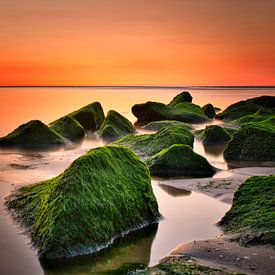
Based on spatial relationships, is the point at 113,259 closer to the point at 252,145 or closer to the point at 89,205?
the point at 89,205

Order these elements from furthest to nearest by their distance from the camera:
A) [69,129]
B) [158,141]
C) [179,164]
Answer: [69,129], [158,141], [179,164]

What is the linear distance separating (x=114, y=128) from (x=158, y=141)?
8.30 meters

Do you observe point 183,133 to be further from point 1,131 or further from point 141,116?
point 141,116

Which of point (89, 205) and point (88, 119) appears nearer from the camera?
point (89, 205)

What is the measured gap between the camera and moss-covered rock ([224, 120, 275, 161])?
1847cm

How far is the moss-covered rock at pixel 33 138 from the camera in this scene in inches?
867

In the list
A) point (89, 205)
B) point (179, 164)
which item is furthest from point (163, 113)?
point (89, 205)

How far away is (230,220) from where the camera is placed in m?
9.48

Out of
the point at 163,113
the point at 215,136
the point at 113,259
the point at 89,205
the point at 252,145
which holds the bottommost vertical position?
the point at 113,259

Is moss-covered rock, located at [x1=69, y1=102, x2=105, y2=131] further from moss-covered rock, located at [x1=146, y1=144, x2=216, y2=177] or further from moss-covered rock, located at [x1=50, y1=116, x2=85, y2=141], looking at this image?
moss-covered rock, located at [x1=146, y1=144, x2=216, y2=177]

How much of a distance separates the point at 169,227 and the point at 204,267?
264 cm

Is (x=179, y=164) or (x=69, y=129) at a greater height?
(x=69, y=129)

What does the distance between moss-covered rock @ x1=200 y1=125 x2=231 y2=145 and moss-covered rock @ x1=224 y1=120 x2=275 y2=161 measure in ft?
15.4

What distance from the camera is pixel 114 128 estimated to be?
27125 mm
